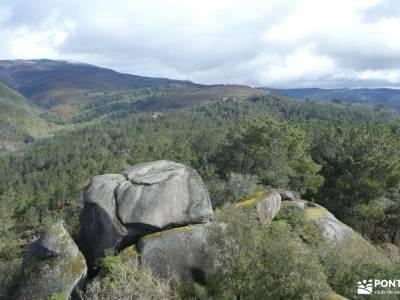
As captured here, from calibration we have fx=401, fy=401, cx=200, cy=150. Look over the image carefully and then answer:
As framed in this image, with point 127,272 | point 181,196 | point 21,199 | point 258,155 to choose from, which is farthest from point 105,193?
point 21,199

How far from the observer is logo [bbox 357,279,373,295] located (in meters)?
26.0

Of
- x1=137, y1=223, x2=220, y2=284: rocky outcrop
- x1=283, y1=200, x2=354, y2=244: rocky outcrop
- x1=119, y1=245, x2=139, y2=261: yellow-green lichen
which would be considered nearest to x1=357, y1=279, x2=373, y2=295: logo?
x1=137, y1=223, x2=220, y2=284: rocky outcrop

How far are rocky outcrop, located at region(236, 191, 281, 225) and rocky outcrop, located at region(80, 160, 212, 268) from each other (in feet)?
14.1

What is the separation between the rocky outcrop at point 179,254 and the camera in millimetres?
28719

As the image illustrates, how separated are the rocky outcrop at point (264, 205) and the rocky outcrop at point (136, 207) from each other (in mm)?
4307

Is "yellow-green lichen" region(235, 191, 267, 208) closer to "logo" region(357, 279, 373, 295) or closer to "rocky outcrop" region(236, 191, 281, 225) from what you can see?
"rocky outcrop" region(236, 191, 281, 225)

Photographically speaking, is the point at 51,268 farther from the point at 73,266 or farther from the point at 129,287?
the point at 129,287

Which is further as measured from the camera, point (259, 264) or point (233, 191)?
point (233, 191)

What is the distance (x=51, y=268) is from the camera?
2855 cm

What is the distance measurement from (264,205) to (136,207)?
11.5 m

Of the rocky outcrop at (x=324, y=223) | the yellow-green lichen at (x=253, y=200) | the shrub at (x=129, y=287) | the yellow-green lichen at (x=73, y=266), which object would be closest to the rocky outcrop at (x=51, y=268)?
the yellow-green lichen at (x=73, y=266)

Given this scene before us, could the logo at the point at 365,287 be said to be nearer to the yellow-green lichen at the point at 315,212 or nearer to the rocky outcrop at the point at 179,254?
the rocky outcrop at the point at 179,254

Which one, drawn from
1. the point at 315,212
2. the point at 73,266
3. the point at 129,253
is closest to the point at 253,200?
the point at 315,212

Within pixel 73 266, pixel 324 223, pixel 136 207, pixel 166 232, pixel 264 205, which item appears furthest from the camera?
pixel 324 223
